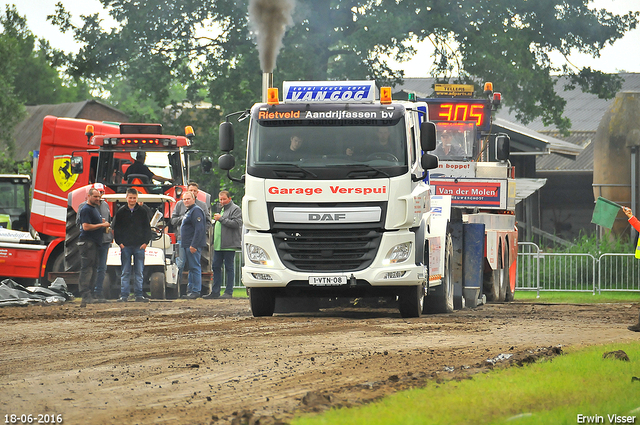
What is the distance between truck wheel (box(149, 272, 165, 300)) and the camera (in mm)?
19031

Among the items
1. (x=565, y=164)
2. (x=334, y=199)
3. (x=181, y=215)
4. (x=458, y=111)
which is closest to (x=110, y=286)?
(x=181, y=215)

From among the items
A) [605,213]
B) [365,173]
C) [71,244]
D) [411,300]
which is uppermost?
[365,173]

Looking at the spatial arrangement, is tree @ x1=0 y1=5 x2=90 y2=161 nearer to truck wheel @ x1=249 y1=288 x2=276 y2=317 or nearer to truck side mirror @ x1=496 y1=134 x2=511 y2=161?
truck side mirror @ x1=496 y1=134 x2=511 y2=161

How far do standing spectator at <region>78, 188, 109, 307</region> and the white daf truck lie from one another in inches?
189

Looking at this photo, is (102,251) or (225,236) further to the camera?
(225,236)

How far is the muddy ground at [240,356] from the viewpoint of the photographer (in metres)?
6.72

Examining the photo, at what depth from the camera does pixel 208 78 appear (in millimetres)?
33688

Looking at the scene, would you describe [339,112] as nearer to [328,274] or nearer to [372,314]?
[328,274]

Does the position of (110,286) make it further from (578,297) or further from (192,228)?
(578,297)

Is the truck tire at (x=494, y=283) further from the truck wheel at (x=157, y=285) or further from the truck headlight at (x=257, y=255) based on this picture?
the truck headlight at (x=257, y=255)

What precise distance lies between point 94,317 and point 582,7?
75.7 ft

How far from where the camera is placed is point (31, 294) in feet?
59.3

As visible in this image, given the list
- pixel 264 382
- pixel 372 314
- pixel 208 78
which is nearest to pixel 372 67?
pixel 208 78

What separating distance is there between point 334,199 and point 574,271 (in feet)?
41.7
